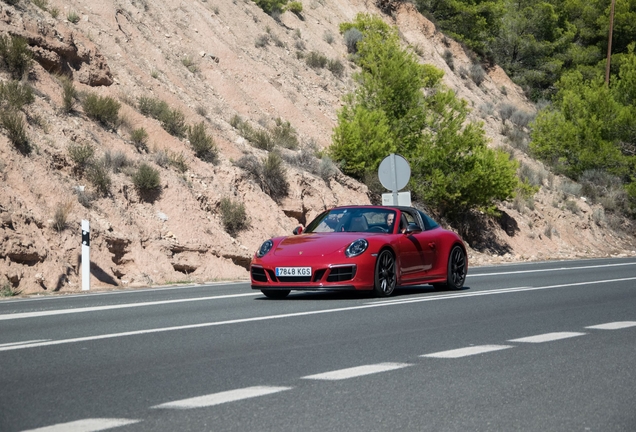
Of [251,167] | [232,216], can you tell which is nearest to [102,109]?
[251,167]

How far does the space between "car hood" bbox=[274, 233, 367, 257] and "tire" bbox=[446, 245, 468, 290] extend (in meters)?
2.13

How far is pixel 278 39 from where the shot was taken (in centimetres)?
4372

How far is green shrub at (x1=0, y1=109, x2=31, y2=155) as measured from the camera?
73.2 feet

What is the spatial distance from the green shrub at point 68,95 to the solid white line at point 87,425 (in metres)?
21.9

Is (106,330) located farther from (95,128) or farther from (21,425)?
(95,128)

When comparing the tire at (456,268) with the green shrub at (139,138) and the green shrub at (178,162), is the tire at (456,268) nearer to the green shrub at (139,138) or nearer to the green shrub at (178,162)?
the green shrub at (178,162)

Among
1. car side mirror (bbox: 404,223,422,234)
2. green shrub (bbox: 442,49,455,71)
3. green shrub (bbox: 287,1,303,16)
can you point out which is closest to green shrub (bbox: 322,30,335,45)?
green shrub (bbox: 287,1,303,16)

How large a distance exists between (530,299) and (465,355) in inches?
232

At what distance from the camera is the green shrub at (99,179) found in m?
23.3

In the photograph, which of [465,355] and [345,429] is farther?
[465,355]

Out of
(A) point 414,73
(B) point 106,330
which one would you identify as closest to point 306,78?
(A) point 414,73

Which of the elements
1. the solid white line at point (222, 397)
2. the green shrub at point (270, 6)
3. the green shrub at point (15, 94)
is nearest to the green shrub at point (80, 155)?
the green shrub at point (15, 94)

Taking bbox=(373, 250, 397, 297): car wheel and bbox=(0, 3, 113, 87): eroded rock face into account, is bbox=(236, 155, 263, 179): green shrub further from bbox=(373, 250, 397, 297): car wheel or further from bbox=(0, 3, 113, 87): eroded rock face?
bbox=(373, 250, 397, 297): car wheel

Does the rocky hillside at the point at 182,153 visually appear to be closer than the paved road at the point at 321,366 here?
No
